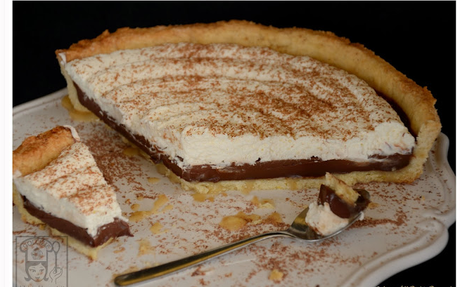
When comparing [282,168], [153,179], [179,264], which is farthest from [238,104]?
[179,264]

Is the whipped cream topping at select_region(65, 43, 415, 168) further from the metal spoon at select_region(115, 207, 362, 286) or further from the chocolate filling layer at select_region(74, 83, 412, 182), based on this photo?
the metal spoon at select_region(115, 207, 362, 286)

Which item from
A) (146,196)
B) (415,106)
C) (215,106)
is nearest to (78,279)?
(146,196)

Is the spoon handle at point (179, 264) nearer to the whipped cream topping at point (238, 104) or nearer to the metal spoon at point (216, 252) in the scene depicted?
the metal spoon at point (216, 252)

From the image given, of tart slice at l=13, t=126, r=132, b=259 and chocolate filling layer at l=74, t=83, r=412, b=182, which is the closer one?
→ tart slice at l=13, t=126, r=132, b=259

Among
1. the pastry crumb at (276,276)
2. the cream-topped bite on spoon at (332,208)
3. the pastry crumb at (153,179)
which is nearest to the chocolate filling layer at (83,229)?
the pastry crumb at (153,179)

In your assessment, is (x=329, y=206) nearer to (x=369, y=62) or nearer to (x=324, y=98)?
(x=324, y=98)

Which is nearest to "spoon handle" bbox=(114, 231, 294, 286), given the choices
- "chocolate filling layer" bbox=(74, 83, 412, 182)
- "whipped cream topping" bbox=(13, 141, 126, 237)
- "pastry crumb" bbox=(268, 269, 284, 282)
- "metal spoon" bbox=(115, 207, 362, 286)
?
"metal spoon" bbox=(115, 207, 362, 286)

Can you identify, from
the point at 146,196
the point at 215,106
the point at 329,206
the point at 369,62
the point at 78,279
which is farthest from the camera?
the point at 369,62
